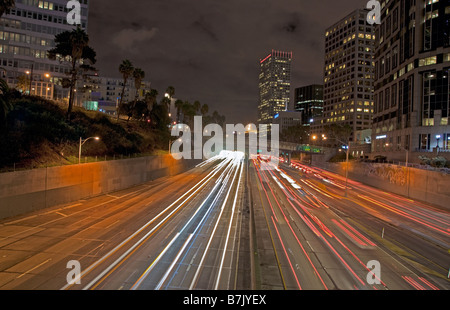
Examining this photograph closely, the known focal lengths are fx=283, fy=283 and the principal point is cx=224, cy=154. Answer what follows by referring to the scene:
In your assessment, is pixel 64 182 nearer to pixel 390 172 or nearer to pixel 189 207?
pixel 189 207

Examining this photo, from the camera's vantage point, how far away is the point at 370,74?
153 meters

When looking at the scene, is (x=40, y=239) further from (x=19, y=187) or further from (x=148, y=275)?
(x=148, y=275)

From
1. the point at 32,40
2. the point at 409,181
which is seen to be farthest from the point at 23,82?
the point at 409,181

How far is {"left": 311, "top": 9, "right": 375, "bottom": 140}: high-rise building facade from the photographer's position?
152 metres

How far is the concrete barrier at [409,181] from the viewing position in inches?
1364

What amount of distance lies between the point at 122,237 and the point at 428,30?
81.9 meters

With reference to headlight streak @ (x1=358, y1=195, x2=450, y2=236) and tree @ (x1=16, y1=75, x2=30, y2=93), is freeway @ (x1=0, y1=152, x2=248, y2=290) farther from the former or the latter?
tree @ (x1=16, y1=75, x2=30, y2=93)

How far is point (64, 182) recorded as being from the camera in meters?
30.0

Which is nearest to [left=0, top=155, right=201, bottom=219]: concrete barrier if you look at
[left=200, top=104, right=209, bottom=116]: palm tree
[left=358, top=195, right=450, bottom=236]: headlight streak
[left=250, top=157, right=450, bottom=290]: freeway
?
[left=250, top=157, right=450, bottom=290]: freeway

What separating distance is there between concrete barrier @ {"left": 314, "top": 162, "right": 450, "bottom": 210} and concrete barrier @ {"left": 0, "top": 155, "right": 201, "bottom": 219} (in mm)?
41157

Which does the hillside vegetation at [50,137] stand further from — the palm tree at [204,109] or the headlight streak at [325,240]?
the palm tree at [204,109]

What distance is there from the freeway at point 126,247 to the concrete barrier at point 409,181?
82.6ft

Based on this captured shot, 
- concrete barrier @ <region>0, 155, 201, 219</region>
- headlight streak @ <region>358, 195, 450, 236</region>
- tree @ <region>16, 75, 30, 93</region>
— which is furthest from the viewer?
tree @ <region>16, 75, 30, 93</region>
